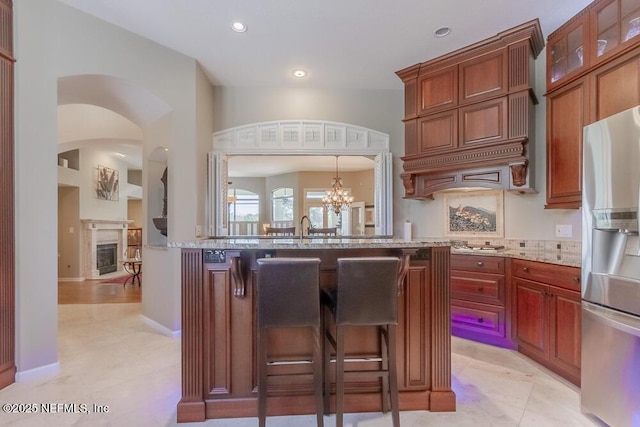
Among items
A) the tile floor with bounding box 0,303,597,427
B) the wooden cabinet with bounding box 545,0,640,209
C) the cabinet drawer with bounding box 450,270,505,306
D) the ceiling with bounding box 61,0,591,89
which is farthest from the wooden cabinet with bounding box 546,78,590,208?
the tile floor with bounding box 0,303,597,427

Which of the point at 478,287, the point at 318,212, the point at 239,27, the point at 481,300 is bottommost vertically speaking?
the point at 481,300

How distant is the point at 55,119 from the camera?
2516mm

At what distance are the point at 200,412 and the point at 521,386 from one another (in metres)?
2.28

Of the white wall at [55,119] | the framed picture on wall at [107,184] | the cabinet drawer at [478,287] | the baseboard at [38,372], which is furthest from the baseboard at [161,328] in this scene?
the framed picture on wall at [107,184]

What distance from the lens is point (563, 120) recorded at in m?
2.70

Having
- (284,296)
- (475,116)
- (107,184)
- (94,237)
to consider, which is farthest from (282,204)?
(284,296)

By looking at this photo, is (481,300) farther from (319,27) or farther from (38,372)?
(38,372)

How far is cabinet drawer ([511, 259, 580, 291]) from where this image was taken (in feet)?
7.38

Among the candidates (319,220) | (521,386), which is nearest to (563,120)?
(521,386)

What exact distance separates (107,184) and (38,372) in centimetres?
641

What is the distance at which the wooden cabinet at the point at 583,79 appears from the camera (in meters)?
2.16

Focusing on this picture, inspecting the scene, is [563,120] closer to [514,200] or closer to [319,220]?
[514,200]

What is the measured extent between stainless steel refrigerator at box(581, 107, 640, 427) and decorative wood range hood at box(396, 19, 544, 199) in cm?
99

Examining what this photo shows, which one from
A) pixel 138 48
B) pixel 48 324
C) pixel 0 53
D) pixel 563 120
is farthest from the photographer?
pixel 138 48
